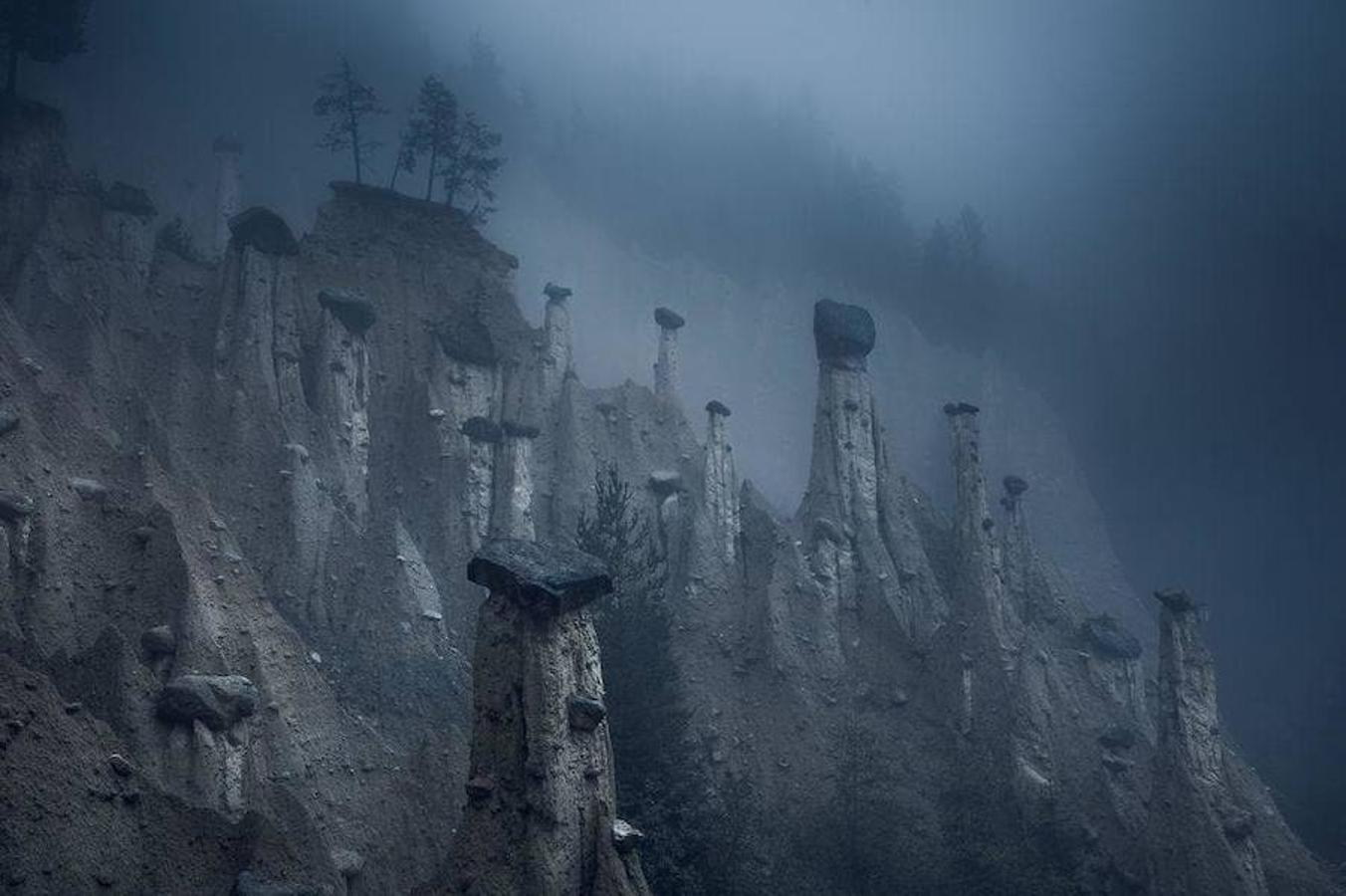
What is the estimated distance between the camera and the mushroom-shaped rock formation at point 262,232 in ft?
92.8

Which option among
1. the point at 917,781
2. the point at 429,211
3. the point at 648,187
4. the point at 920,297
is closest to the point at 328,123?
the point at 648,187

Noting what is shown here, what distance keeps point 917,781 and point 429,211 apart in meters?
27.1

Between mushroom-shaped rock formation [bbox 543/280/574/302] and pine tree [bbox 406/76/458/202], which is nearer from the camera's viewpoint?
mushroom-shaped rock formation [bbox 543/280/574/302]

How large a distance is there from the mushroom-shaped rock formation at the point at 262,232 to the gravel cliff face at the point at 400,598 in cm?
10

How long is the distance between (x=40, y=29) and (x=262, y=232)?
13.0 metres

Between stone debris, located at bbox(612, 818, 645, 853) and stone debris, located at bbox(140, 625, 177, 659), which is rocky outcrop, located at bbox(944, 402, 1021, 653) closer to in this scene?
stone debris, located at bbox(612, 818, 645, 853)

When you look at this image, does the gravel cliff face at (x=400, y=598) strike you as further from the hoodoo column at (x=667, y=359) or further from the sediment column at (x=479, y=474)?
the hoodoo column at (x=667, y=359)

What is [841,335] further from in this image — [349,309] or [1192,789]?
[1192,789]

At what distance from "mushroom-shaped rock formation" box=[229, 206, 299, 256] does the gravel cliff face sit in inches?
3.8

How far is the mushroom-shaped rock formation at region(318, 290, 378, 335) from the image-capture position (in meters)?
28.9

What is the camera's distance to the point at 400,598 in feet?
80.5

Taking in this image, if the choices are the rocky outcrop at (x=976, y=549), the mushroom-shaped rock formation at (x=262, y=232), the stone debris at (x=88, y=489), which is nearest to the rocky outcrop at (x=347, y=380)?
the mushroom-shaped rock formation at (x=262, y=232)

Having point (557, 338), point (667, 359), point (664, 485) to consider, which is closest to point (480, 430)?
point (664, 485)

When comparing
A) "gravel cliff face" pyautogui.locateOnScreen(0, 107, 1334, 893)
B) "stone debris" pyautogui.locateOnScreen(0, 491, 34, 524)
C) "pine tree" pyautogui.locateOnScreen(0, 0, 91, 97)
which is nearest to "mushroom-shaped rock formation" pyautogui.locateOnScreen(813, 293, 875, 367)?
"gravel cliff face" pyautogui.locateOnScreen(0, 107, 1334, 893)
